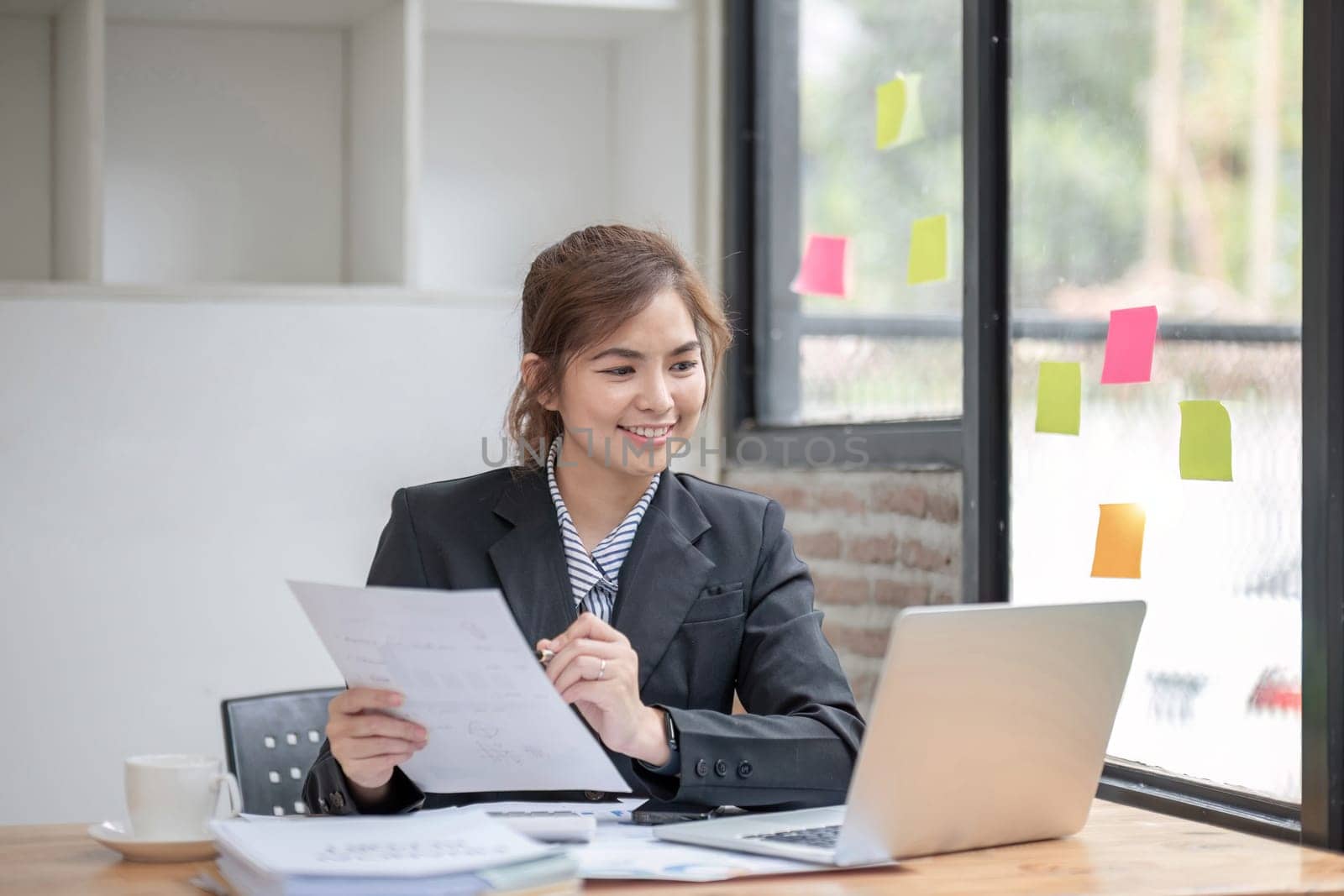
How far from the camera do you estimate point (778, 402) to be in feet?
10.2

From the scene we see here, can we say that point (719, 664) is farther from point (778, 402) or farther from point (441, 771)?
point (778, 402)

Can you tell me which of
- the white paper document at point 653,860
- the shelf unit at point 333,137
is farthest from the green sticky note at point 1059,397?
the white paper document at point 653,860

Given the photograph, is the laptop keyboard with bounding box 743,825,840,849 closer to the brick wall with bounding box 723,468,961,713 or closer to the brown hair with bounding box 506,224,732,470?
the brown hair with bounding box 506,224,732,470

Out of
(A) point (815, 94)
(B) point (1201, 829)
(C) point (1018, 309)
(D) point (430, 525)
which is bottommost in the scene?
(B) point (1201, 829)

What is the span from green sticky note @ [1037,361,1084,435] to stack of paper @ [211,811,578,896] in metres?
1.17

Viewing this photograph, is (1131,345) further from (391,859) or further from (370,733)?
(391,859)

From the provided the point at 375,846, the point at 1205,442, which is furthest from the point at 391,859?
the point at 1205,442

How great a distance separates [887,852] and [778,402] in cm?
182

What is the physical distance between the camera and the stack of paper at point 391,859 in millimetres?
1178

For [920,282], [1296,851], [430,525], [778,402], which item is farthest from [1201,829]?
[778,402]

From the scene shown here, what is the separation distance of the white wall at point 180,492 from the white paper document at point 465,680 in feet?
4.71

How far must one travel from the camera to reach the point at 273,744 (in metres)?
2.00

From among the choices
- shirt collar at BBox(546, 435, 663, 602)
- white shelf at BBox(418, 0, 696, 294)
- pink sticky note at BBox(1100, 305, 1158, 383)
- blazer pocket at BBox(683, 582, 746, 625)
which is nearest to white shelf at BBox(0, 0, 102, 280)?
white shelf at BBox(418, 0, 696, 294)

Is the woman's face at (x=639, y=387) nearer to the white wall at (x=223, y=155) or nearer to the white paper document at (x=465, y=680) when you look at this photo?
the white paper document at (x=465, y=680)
